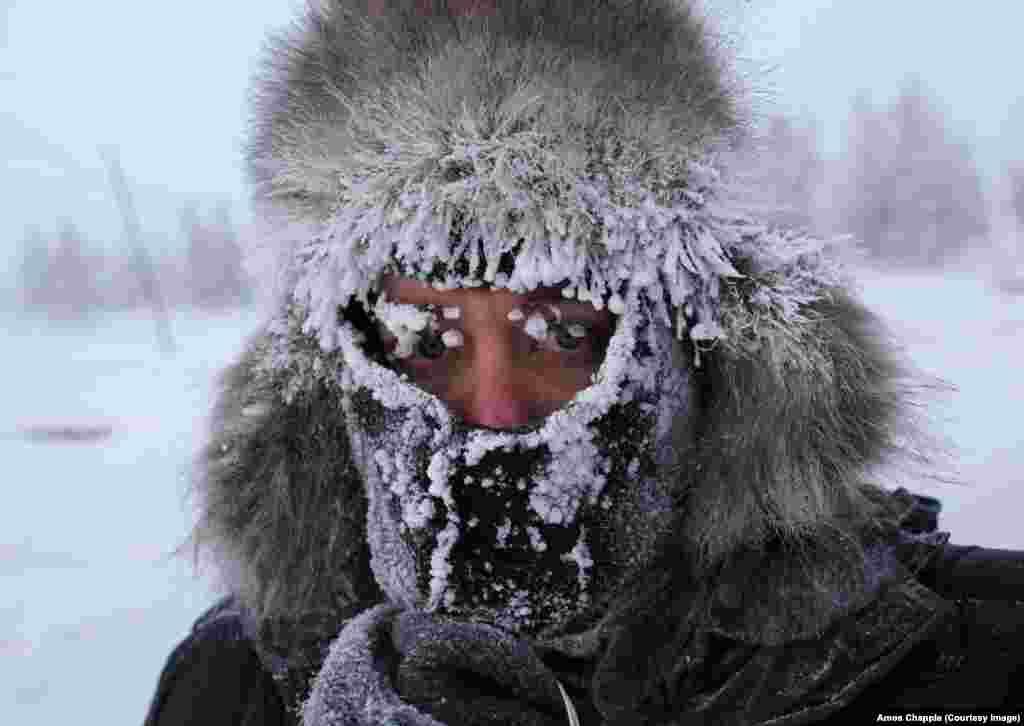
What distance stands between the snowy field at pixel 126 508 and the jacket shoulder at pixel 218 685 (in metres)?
0.18

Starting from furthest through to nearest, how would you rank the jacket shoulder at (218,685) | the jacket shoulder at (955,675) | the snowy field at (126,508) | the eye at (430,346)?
the snowy field at (126,508) → the jacket shoulder at (218,685) → the eye at (430,346) → the jacket shoulder at (955,675)

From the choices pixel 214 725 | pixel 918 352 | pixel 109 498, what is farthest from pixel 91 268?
pixel 214 725

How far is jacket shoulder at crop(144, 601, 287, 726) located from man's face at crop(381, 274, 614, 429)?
666 millimetres

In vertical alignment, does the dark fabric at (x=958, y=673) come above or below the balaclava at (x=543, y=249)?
below

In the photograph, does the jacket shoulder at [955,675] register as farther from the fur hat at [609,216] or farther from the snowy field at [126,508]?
the snowy field at [126,508]

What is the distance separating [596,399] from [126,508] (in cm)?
533

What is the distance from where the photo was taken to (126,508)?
546 cm

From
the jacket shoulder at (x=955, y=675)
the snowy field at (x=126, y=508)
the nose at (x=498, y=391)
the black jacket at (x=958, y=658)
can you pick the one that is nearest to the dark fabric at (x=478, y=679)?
the black jacket at (x=958, y=658)

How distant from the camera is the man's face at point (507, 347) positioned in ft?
3.74

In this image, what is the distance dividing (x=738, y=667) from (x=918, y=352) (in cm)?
804

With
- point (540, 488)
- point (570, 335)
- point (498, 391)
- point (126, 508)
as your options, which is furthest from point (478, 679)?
point (126, 508)

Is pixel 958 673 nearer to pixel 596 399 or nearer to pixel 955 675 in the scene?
pixel 955 675

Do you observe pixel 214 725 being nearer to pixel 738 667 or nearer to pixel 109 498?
pixel 738 667

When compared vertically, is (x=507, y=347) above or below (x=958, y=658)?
above
